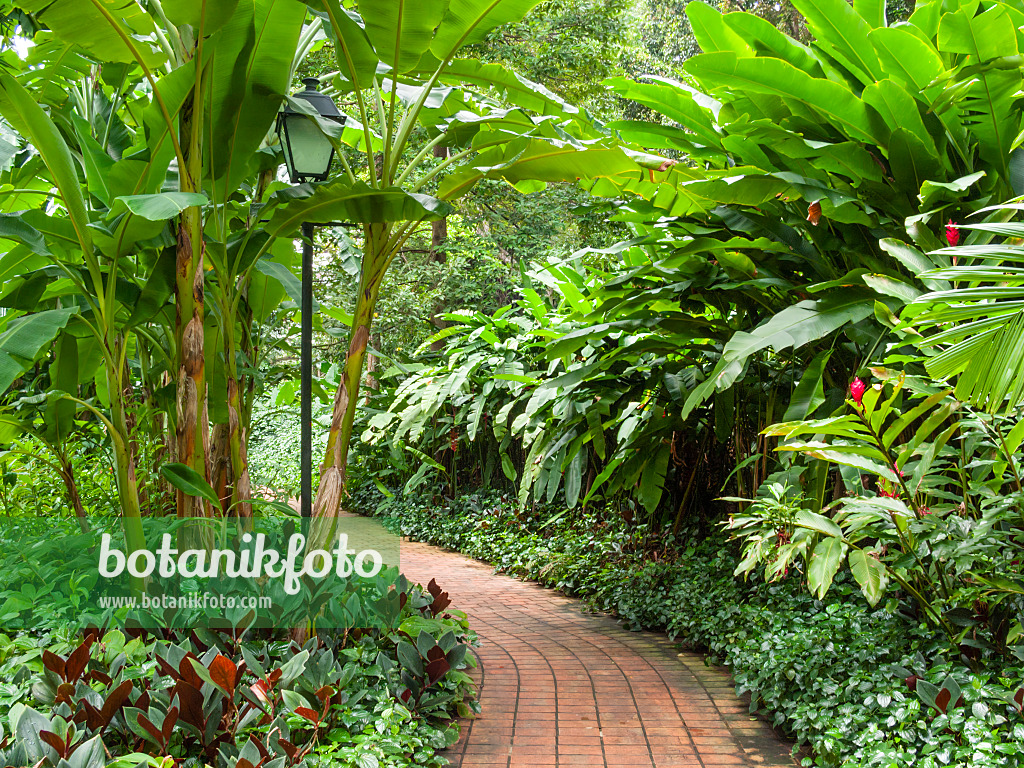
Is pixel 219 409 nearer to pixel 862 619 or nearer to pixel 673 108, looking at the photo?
pixel 673 108

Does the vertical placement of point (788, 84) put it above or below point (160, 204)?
above

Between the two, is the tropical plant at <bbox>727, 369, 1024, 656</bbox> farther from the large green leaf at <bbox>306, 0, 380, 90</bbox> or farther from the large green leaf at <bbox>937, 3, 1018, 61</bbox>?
the large green leaf at <bbox>306, 0, 380, 90</bbox>

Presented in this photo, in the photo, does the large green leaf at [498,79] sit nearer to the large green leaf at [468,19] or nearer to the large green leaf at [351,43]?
the large green leaf at [468,19]

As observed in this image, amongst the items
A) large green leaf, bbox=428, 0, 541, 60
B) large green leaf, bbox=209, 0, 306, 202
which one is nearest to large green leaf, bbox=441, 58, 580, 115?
large green leaf, bbox=428, 0, 541, 60

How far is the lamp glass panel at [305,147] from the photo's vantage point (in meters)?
3.63

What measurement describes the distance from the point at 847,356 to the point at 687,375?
Answer: 100 cm

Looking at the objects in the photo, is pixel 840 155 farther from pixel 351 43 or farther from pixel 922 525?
pixel 351 43

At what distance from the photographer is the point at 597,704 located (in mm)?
3736

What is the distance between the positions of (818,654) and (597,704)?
3.58ft

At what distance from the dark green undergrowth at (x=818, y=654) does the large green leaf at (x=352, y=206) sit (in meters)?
2.54

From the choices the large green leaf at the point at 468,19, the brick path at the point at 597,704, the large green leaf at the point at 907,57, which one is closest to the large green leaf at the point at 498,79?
the large green leaf at the point at 468,19

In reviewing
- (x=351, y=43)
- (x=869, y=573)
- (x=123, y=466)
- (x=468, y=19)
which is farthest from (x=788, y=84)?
(x=123, y=466)

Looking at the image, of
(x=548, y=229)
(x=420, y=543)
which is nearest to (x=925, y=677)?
(x=420, y=543)

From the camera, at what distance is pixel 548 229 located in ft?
40.4
